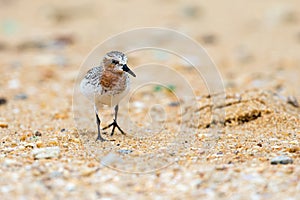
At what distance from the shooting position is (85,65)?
9.00 metres

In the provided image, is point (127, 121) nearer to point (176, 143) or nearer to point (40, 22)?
point (176, 143)

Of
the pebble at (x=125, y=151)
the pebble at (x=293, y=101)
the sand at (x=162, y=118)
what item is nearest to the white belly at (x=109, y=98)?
the sand at (x=162, y=118)

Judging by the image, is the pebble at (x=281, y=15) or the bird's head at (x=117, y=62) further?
the pebble at (x=281, y=15)

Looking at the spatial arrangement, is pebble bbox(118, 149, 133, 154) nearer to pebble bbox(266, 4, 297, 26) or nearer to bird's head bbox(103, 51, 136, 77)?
bird's head bbox(103, 51, 136, 77)

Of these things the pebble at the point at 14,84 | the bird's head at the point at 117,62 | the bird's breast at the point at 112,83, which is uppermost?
the pebble at the point at 14,84

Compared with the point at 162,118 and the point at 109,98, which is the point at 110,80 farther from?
the point at 162,118

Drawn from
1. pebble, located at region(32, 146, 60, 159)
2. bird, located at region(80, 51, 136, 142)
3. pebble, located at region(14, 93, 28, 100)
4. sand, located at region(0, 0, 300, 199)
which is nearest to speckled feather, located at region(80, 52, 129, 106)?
bird, located at region(80, 51, 136, 142)

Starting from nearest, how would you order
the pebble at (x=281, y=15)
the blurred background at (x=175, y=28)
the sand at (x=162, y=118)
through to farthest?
1. the sand at (x=162, y=118)
2. the blurred background at (x=175, y=28)
3. the pebble at (x=281, y=15)

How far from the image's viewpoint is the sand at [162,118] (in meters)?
3.99

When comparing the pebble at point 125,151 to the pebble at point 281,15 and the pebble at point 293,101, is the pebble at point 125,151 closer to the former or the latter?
the pebble at point 293,101

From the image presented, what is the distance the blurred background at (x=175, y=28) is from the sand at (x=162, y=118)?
1.4 inches

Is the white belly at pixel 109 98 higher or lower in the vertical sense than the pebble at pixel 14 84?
lower

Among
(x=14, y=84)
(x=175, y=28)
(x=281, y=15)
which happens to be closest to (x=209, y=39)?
(x=175, y=28)

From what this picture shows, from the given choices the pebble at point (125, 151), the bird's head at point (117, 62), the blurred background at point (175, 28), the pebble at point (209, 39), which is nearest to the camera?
the pebble at point (125, 151)
